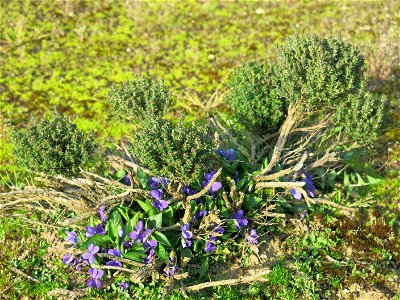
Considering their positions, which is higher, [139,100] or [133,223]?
[139,100]

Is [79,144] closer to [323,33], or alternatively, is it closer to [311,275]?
[311,275]

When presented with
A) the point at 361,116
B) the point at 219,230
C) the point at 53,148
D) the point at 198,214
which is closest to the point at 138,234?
the point at 198,214

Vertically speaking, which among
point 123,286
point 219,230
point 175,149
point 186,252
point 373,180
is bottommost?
point 373,180

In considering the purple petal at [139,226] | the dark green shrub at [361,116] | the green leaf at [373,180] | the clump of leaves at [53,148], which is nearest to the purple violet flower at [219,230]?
the purple petal at [139,226]

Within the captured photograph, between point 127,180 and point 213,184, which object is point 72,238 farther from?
point 213,184

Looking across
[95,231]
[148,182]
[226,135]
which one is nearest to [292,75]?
[226,135]

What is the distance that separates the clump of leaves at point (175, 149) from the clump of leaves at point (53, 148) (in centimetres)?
104

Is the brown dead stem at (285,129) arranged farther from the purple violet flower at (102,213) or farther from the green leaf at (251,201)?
the purple violet flower at (102,213)

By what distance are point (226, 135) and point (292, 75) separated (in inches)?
56.7

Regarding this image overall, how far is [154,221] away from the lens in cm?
607

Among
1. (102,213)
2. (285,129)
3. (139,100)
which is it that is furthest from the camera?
(285,129)

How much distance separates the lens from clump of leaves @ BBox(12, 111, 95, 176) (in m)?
6.22

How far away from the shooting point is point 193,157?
5.56 m

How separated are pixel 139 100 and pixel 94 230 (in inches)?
76.7
